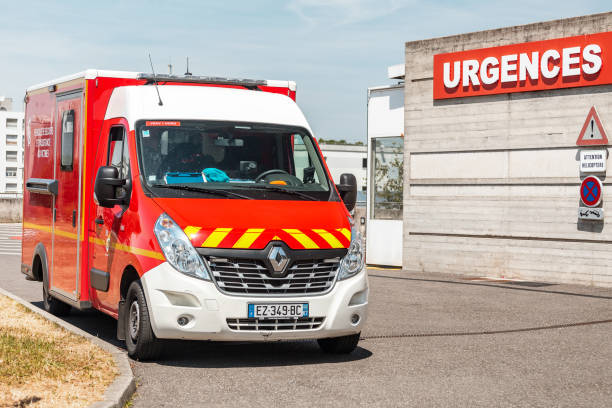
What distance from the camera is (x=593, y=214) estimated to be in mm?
17344

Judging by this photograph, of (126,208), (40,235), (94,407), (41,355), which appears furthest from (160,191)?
(40,235)

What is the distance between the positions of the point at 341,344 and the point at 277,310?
1.12 m

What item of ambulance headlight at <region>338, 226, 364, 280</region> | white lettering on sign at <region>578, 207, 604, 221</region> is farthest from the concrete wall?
ambulance headlight at <region>338, 226, 364, 280</region>

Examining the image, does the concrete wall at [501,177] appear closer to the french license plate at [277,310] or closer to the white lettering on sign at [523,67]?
the white lettering on sign at [523,67]

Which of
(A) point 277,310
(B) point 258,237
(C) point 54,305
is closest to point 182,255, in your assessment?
(B) point 258,237

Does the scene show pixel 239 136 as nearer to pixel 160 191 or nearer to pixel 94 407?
pixel 160 191

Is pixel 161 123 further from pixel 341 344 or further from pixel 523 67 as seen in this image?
pixel 523 67

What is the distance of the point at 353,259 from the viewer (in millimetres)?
8492

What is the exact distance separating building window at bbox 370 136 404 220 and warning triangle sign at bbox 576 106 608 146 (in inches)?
195

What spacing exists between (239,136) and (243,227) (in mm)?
1456

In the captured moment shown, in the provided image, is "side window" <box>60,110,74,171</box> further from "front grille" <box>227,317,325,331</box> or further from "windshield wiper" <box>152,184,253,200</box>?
"front grille" <box>227,317,325,331</box>

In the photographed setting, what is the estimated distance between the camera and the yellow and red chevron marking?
7945mm

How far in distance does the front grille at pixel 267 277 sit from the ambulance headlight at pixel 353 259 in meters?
0.08

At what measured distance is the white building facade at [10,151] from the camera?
125875 mm
